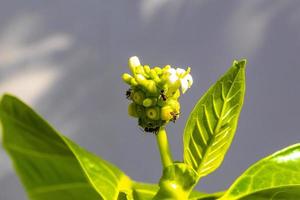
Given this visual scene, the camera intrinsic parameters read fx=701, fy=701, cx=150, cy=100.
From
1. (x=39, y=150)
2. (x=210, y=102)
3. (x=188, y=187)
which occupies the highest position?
(x=210, y=102)

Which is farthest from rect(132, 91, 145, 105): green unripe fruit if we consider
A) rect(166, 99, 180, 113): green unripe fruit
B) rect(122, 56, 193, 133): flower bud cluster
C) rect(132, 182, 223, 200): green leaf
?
rect(132, 182, 223, 200): green leaf

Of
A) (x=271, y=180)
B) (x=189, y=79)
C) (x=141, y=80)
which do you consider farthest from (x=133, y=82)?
(x=271, y=180)

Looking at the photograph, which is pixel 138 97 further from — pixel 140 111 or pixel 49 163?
pixel 49 163

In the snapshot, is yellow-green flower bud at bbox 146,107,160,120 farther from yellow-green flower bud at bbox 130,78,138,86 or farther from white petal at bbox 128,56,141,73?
white petal at bbox 128,56,141,73

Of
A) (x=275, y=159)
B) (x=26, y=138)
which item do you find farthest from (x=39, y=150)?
(x=275, y=159)

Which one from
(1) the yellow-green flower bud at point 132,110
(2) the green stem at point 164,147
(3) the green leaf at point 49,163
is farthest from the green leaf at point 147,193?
(1) the yellow-green flower bud at point 132,110

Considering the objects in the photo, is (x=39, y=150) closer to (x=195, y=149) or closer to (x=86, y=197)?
(x=86, y=197)
